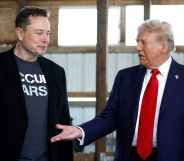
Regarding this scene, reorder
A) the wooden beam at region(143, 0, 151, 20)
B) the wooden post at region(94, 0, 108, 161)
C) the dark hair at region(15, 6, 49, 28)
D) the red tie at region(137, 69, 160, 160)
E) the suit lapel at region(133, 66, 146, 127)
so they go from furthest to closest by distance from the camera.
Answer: the wooden beam at region(143, 0, 151, 20)
the wooden post at region(94, 0, 108, 161)
the dark hair at region(15, 6, 49, 28)
the suit lapel at region(133, 66, 146, 127)
the red tie at region(137, 69, 160, 160)

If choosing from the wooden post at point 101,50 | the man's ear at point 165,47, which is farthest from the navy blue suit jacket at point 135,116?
the wooden post at point 101,50

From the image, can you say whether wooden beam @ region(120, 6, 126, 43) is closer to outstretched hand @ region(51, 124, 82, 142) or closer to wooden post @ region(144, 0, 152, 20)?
wooden post @ region(144, 0, 152, 20)

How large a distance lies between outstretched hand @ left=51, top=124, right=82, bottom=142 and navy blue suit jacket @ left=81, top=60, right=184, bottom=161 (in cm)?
8

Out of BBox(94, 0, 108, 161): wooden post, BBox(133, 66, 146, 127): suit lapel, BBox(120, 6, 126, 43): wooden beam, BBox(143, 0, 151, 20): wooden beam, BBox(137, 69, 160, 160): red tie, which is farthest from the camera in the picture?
BBox(120, 6, 126, 43): wooden beam

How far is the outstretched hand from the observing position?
2919mm

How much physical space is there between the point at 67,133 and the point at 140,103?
1.62ft

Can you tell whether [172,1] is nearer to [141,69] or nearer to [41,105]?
[141,69]

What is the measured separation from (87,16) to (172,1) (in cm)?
246

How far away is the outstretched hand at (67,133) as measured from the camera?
9.58 feet

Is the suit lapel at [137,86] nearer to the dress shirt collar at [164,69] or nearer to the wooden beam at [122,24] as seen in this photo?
the dress shirt collar at [164,69]

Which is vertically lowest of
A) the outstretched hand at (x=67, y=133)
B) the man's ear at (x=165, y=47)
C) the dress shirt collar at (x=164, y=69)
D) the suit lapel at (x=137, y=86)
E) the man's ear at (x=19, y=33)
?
the outstretched hand at (x=67, y=133)

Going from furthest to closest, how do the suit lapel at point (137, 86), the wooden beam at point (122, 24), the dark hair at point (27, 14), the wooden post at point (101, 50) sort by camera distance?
the wooden beam at point (122, 24)
the wooden post at point (101, 50)
the dark hair at point (27, 14)
the suit lapel at point (137, 86)

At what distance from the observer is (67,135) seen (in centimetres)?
297

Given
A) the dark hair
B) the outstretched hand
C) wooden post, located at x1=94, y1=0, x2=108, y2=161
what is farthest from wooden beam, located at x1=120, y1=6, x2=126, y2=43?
the outstretched hand
